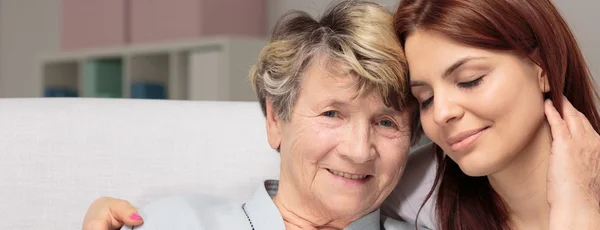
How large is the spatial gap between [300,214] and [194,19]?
2474 mm

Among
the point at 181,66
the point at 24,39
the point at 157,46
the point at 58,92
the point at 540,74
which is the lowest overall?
the point at 58,92

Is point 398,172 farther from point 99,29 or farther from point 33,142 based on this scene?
point 99,29

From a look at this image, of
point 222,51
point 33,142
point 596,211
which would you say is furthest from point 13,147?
point 222,51

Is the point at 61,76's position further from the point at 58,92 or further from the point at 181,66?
the point at 181,66

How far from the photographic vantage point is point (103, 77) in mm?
4500

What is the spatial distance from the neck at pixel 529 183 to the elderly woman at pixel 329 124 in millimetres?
199

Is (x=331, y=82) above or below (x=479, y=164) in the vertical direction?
above

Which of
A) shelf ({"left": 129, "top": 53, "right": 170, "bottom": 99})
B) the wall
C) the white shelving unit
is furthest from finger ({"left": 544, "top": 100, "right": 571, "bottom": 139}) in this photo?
the wall

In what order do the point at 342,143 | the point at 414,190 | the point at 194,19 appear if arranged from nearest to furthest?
1. the point at 342,143
2. the point at 414,190
3. the point at 194,19

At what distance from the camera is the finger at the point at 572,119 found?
135cm

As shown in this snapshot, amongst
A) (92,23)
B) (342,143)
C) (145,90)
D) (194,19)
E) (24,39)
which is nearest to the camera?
(342,143)

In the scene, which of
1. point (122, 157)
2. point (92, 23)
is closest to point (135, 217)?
point (122, 157)

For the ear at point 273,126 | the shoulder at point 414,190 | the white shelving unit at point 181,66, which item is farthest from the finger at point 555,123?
the white shelving unit at point 181,66

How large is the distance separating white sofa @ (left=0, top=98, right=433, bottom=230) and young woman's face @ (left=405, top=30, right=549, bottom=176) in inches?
13.3
